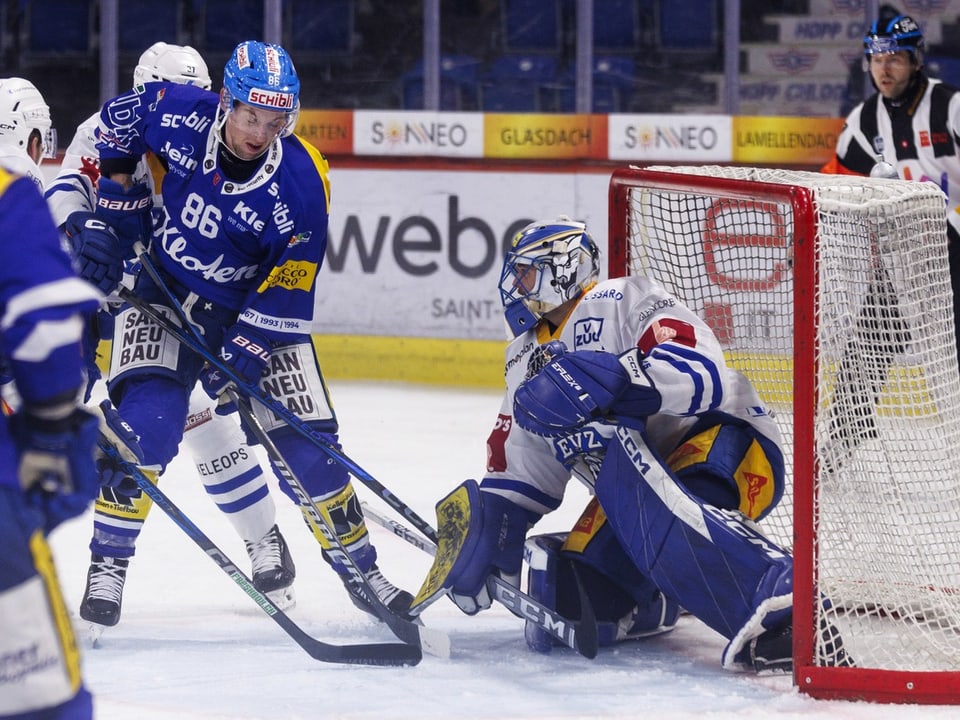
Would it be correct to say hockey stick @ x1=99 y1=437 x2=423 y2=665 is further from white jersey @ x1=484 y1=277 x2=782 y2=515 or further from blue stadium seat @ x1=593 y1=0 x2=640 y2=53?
blue stadium seat @ x1=593 y1=0 x2=640 y2=53

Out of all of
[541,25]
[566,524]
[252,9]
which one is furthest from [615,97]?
[566,524]

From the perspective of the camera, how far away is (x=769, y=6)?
6.05m

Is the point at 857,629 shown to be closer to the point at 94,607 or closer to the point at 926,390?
the point at 926,390

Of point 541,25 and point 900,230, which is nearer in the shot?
point 900,230

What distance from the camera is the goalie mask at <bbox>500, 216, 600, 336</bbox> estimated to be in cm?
270

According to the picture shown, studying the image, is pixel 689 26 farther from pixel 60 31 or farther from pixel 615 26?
pixel 60 31

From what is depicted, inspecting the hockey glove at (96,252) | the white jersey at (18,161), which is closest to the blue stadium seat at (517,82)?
the white jersey at (18,161)

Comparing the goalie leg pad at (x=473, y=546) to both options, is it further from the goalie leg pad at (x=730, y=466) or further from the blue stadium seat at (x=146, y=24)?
the blue stadium seat at (x=146, y=24)

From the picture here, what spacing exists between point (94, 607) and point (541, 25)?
12.8 ft

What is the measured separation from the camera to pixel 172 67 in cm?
357

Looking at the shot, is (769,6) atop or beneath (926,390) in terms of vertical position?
atop

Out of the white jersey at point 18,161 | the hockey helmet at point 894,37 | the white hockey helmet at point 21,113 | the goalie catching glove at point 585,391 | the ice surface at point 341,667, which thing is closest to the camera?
the ice surface at point 341,667

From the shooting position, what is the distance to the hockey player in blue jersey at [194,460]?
2793mm

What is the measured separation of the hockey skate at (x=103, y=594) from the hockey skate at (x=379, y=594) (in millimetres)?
417
